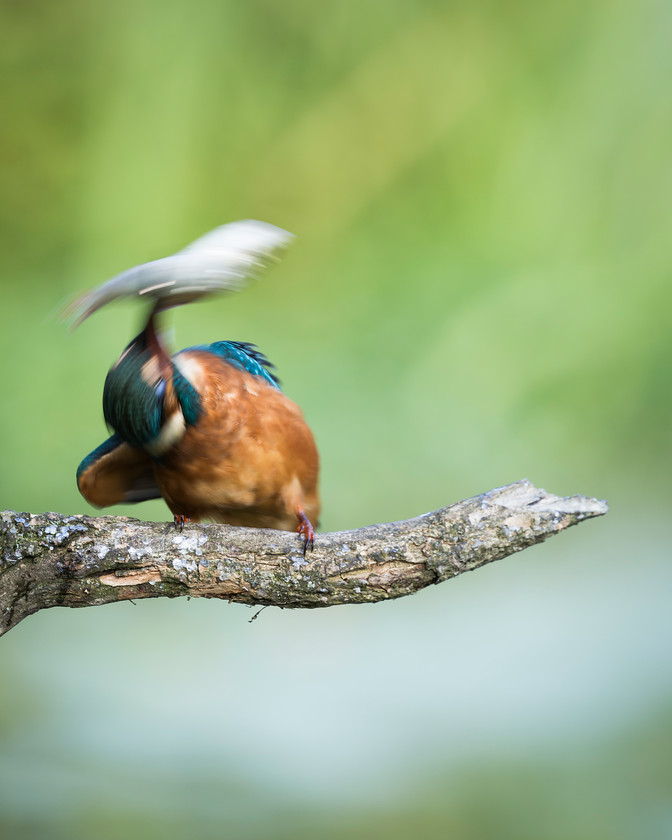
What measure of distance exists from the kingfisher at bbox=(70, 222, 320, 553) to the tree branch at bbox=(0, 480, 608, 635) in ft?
0.17

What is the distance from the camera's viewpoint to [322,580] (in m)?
1.16

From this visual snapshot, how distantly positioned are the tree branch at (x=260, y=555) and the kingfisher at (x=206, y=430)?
0.05m

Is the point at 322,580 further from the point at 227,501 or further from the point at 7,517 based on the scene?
the point at 7,517

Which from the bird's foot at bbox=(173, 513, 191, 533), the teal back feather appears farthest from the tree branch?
the teal back feather

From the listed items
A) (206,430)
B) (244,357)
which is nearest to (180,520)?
(206,430)

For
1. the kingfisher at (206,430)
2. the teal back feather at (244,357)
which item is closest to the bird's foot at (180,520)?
the kingfisher at (206,430)

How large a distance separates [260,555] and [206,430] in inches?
10.1

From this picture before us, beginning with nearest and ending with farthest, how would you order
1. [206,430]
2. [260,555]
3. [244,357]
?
[260,555] → [206,430] → [244,357]

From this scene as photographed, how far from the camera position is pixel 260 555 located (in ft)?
3.90

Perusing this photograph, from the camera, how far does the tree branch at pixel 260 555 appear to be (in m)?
1.13

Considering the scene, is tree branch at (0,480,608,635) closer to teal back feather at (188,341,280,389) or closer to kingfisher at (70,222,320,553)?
kingfisher at (70,222,320,553)

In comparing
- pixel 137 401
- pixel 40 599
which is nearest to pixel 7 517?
pixel 40 599

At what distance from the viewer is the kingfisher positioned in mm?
1047

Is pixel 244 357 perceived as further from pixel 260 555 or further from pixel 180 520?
pixel 260 555
